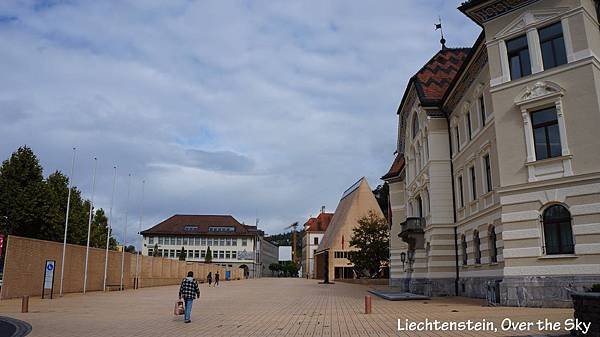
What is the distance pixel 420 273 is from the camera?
31.7 metres

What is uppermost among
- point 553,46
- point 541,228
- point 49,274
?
point 553,46

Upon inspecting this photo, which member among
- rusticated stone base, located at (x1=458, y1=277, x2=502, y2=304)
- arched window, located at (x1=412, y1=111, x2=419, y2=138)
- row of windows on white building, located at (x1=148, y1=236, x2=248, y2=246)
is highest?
arched window, located at (x1=412, y1=111, x2=419, y2=138)

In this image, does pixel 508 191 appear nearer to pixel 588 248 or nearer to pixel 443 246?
pixel 588 248

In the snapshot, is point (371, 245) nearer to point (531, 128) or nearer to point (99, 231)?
point (99, 231)

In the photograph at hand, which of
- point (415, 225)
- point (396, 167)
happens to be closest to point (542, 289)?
point (415, 225)

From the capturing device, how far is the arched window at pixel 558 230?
A: 17.6 meters

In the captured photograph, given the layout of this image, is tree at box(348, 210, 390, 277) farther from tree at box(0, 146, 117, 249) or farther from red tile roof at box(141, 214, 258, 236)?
red tile roof at box(141, 214, 258, 236)

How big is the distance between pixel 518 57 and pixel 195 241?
87.4m

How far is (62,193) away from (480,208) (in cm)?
3676

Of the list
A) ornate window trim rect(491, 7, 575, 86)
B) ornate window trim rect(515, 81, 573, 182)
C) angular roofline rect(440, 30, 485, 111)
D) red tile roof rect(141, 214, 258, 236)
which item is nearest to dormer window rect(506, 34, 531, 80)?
ornate window trim rect(491, 7, 575, 86)

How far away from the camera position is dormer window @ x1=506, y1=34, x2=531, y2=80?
19.7m

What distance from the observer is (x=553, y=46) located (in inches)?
744

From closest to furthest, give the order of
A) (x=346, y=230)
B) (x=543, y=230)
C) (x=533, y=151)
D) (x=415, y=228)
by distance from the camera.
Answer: (x=543, y=230), (x=533, y=151), (x=415, y=228), (x=346, y=230)

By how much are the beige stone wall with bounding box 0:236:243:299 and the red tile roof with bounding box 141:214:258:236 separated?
52.7 meters
